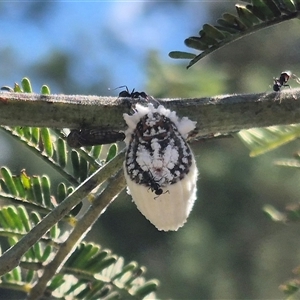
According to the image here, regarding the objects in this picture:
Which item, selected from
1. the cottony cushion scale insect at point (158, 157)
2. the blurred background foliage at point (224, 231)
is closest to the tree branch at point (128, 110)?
the cottony cushion scale insect at point (158, 157)

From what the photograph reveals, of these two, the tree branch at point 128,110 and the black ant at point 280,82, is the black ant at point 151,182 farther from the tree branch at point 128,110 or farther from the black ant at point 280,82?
the black ant at point 280,82

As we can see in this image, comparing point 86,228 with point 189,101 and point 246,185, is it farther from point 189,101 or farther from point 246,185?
point 246,185

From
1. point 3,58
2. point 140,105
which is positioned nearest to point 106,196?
point 140,105

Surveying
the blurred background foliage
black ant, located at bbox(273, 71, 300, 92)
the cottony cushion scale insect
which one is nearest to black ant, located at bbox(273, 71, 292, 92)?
black ant, located at bbox(273, 71, 300, 92)

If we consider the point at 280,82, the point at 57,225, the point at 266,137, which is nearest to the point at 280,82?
the point at 280,82

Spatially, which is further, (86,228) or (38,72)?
(38,72)

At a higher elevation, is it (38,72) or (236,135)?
(38,72)

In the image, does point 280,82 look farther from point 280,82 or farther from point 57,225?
point 57,225
